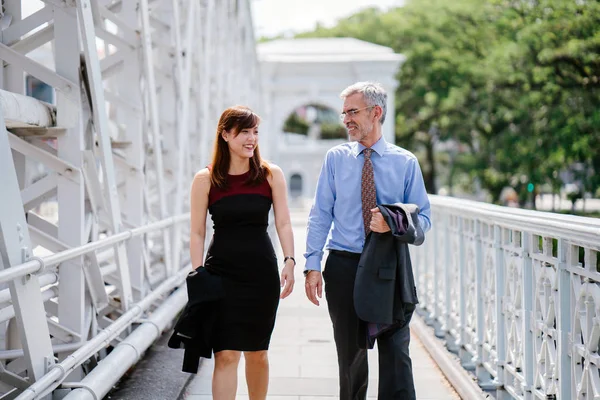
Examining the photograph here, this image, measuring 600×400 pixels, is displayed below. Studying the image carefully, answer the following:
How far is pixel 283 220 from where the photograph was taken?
4.00 m

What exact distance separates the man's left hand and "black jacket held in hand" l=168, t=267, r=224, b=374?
0.80m

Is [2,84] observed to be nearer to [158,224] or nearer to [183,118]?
[158,224]

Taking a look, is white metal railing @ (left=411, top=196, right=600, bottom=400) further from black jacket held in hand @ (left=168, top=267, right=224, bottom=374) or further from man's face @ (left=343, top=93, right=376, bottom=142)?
black jacket held in hand @ (left=168, top=267, right=224, bottom=374)

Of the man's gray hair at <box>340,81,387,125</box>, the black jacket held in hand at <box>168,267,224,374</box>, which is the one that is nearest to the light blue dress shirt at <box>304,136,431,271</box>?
the man's gray hair at <box>340,81,387,125</box>

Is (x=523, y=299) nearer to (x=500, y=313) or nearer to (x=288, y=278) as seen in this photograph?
(x=500, y=313)

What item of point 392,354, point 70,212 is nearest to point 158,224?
point 70,212

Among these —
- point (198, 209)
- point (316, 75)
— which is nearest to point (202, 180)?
point (198, 209)

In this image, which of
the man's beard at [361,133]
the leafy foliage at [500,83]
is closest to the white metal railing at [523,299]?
the man's beard at [361,133]

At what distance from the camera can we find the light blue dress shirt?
3809mm

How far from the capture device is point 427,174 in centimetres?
4400

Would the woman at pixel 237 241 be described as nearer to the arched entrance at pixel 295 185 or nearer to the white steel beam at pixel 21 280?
the white steel beam at pixel 21 280

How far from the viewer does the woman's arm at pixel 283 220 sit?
395cm

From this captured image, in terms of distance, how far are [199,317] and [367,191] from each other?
1002 millimetres

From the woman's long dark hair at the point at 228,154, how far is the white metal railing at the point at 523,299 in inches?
53.0
